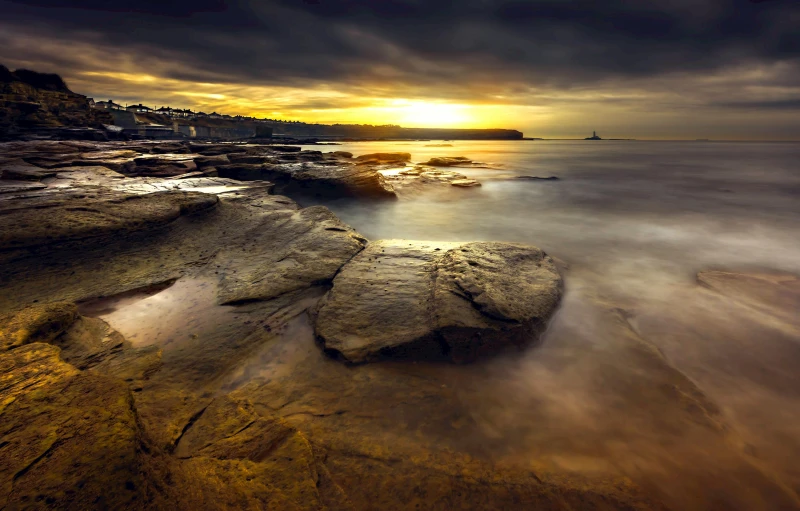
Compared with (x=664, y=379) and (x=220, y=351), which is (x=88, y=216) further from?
(x=664, y=379)

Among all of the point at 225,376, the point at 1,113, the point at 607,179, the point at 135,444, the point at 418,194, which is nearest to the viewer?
the point at 135,444

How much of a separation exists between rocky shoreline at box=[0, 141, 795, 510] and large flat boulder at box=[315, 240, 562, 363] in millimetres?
22

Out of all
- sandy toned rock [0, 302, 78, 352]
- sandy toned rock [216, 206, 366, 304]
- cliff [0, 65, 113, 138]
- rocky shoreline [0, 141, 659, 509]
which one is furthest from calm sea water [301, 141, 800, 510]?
cliff [0, 65, 113, 138]

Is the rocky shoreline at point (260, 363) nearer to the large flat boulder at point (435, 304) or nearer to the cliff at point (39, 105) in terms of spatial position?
the large flat boulder at point (435, 304)

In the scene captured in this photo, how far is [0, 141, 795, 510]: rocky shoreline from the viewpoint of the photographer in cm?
154

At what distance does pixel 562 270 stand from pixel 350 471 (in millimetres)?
4869

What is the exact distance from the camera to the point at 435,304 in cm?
349

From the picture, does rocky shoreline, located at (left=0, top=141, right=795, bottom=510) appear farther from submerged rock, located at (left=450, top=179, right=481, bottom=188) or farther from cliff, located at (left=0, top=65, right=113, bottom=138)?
cliff, located at (left=0, top=65, right=113, bottom=138)

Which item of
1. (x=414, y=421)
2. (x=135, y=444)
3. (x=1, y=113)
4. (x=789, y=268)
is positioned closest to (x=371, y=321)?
(x=414, y=421)

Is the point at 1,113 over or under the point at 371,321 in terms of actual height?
over

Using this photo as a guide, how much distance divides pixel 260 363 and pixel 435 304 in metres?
1.80

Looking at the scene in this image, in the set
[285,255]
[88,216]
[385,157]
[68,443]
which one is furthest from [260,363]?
[385,157]

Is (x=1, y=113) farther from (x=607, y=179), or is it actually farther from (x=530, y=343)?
(x=607, y=179)

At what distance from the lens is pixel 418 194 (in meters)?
12.4
